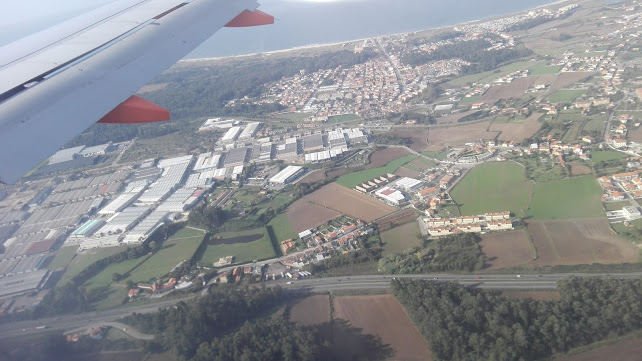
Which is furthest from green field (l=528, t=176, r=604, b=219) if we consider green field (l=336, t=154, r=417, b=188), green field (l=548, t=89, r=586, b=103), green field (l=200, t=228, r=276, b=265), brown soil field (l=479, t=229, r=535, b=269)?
green field (l=548, t=89, r=586, b=103)

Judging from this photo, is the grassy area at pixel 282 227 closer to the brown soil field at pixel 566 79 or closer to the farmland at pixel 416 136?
the farmland at pixel 416 136

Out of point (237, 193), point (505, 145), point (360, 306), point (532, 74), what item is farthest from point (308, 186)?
point (532, 74)

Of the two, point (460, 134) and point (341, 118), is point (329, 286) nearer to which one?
point (460, 134)

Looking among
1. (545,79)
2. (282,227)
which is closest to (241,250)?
(282,227)

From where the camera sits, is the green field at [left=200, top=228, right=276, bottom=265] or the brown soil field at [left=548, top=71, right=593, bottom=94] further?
the brown soil field at [left=548, top=71, right=593, bottom=94]

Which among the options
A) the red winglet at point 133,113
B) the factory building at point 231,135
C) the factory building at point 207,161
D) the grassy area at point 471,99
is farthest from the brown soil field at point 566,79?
the red winglet at point 133,113

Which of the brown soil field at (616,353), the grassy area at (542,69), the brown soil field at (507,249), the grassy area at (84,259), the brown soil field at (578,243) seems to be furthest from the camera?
the grassy area at (542,69)

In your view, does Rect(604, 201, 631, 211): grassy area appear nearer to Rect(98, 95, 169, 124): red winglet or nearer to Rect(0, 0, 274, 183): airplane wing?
Rect(0, 0, 274, 183): airplane wing
